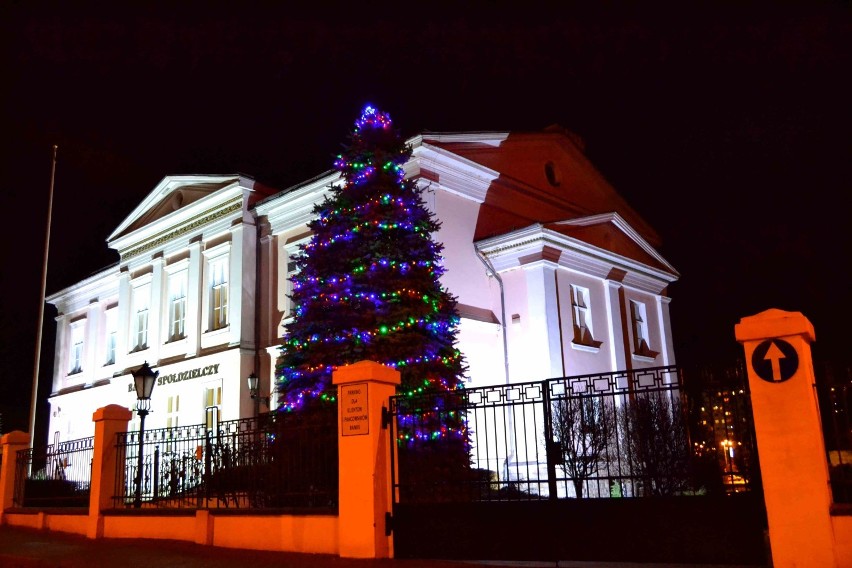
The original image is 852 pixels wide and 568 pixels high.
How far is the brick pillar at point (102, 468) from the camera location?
1470cm

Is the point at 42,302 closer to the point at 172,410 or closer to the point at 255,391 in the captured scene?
the point at 172,410

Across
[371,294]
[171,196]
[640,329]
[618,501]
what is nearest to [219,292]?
[171,196]

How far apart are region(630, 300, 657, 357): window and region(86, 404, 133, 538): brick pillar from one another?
15798mm

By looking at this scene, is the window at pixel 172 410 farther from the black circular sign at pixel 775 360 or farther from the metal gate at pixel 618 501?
the black circular sign at pixel 775 360

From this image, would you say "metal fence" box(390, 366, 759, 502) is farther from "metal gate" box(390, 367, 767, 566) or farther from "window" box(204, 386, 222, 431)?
"window" box(204, 386, 222, 431)

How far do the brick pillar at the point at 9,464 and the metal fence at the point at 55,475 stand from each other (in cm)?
14

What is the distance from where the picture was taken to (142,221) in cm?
3064

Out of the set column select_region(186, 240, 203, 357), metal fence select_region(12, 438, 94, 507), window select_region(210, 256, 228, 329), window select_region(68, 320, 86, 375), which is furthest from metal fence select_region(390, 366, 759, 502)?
window select_region(68, 320, 86, 375)

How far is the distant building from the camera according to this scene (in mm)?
21531

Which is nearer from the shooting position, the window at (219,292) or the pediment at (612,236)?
the pediment at (612,236)

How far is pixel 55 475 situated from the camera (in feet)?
56.7

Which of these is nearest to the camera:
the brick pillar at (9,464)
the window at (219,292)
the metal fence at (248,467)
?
the metal fence at (248,467)

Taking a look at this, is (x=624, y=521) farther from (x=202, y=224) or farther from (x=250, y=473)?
(x=202, y=224)

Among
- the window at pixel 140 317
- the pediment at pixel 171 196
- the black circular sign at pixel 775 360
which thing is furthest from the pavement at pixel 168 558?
the window at pixel 140 317
